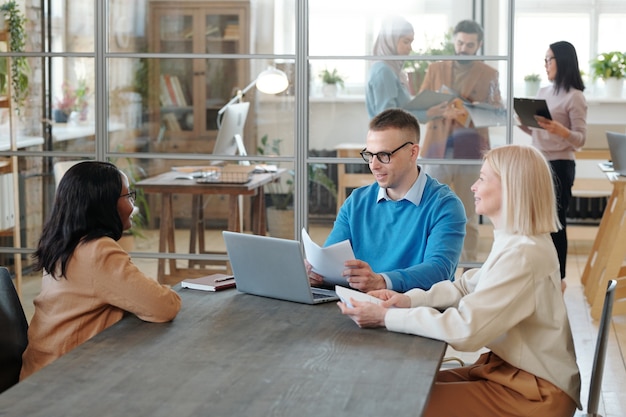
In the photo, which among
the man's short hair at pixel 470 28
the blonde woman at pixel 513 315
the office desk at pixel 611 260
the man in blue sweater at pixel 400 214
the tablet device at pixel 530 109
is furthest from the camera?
the office desk at pixel 611 260

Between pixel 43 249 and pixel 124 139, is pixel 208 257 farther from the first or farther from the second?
pixel 43 249

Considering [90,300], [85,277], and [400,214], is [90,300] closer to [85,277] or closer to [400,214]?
[85,277]

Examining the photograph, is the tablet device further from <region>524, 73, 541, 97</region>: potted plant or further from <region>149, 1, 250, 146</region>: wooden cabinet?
<region>524, 73, 541, 97</region>: potted plant

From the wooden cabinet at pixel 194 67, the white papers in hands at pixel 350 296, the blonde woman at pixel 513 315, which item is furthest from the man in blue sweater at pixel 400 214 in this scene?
the wooden cabinet at pixel 194 67

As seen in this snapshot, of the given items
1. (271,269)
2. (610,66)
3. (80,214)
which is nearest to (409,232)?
(271,269)

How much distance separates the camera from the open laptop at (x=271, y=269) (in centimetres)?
246

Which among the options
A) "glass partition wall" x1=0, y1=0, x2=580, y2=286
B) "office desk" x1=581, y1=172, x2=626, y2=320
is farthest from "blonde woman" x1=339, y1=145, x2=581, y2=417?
"office desk" x1=581, y1=172, x2=626, y2=320

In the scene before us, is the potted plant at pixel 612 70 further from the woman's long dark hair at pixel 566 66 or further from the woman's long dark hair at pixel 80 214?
the woman's long dark hair at pixel 80 214

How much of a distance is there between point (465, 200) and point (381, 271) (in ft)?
6.06

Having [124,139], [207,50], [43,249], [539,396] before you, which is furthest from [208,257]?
[539,396]

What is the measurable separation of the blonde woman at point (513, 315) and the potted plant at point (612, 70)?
5.91 m

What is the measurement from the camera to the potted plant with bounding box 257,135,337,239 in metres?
4.75

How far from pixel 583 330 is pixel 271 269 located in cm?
280

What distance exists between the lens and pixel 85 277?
7.77 ft
